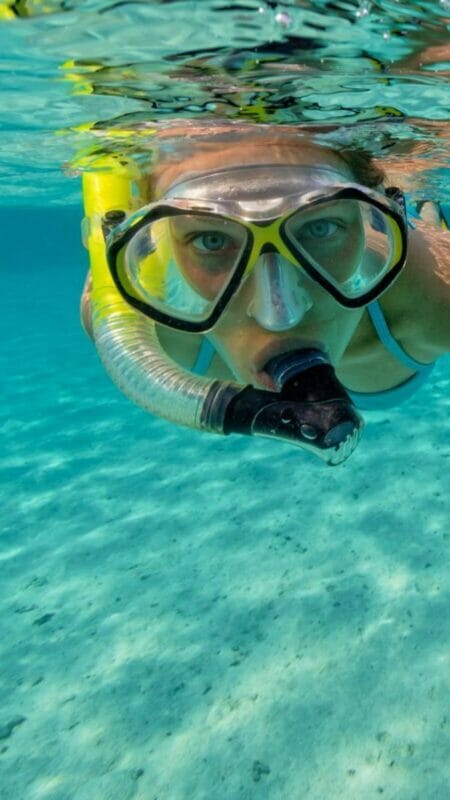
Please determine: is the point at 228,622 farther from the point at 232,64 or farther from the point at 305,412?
the point at 232,64

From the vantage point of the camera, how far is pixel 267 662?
5.36 m

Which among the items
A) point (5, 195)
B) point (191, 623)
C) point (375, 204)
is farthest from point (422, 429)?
point (5, 195)

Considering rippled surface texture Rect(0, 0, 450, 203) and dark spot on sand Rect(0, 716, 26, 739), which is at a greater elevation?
rippled surface texture Rect(0, 0, 450, 203)

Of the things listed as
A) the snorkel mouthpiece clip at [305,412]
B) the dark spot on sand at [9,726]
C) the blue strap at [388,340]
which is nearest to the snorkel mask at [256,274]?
the snorkel mouthpiece clip at [305,412]

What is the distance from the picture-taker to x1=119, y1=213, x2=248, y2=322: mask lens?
10.6 feet

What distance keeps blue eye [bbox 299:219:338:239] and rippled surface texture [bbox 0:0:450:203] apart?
154cm

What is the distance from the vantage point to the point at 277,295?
2955 millimetres

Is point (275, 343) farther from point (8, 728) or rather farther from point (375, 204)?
point (8, 728)

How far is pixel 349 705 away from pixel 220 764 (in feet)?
3.63

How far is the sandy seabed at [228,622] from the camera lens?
446cm

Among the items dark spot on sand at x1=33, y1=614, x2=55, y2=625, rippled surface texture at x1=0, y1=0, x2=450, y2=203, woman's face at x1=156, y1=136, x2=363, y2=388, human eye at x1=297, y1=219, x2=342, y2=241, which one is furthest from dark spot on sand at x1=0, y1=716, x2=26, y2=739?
rippled surface texture at x1=0, y1=0, x2=450, y2=203

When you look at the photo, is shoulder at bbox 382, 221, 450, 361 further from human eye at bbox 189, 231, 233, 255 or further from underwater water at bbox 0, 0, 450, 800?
underwater water at bbox 0, 0, 450, 800

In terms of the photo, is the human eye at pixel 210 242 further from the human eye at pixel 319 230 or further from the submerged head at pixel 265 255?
the human eye at pixel 319 230

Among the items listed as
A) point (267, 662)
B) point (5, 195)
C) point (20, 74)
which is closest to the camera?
point (267, 662)
